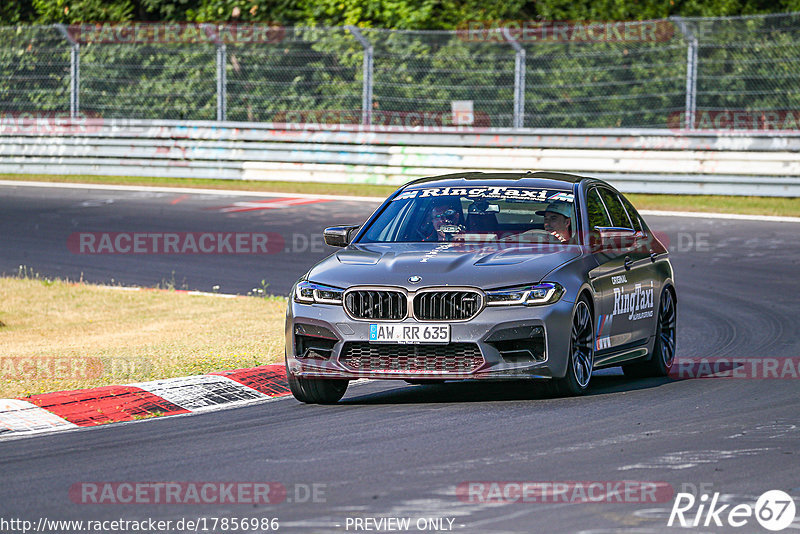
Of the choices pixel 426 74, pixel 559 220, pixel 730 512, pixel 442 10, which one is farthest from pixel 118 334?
pixel 442 10

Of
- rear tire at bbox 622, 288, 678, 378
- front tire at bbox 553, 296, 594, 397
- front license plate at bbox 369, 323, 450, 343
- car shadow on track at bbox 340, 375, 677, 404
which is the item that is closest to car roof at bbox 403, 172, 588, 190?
rear tire at bbox 622, 288, 678, 378

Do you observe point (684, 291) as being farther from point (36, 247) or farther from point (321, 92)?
point (321, 92)

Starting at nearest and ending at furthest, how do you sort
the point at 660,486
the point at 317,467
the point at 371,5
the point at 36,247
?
the point at 660,486
the point at 317,467
the point at 36,247
the point at 371,5

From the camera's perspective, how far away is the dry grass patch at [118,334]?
34.9 ft

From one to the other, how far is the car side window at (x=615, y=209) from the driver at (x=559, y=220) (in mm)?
738

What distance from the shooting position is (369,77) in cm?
2666

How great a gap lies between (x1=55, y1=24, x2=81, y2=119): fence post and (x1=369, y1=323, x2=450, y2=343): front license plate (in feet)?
68.9

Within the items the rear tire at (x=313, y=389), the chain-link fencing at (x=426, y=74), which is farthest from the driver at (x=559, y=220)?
the chain-link fencing at (x=426, y=74)

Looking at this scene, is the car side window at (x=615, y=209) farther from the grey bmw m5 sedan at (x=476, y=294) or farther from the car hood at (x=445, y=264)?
the car hood at (x=445, y=264)

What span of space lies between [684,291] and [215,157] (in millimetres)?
14163

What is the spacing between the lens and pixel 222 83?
27.7m

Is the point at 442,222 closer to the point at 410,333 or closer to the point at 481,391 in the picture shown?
the point at 481,391

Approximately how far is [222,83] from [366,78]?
3.02 meters

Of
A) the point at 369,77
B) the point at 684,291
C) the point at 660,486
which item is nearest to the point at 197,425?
the point at 660,486
